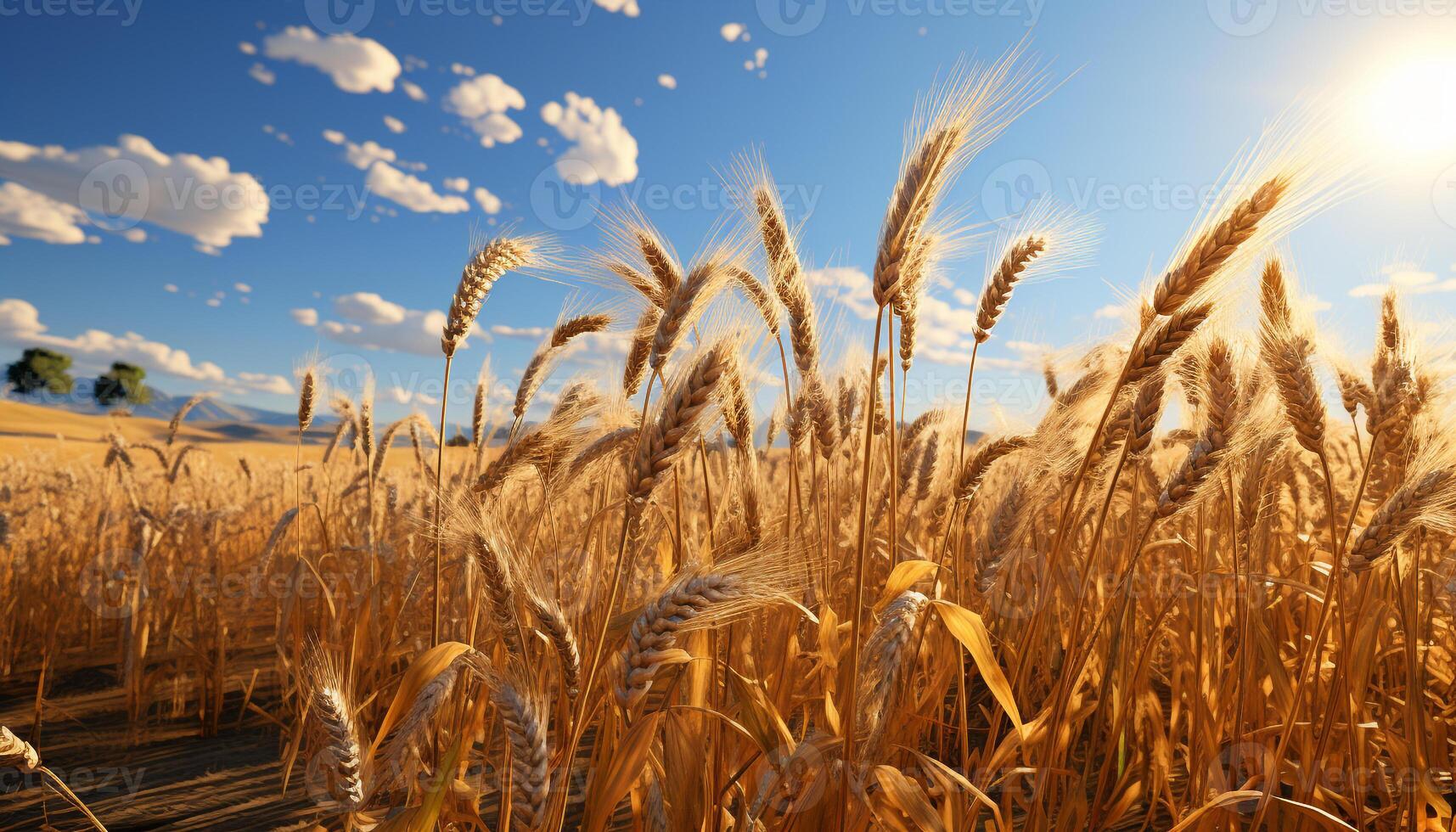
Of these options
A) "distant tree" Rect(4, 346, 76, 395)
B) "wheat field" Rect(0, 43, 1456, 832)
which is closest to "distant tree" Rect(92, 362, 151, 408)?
"distant tree" Rect(4, 346, 76, 395)

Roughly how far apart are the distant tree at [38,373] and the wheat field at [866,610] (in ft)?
308

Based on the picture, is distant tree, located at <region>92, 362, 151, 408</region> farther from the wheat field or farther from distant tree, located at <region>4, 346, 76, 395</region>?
the wheat field

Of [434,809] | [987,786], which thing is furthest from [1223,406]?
[434,809]

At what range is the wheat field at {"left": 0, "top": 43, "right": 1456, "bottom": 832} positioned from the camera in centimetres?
121

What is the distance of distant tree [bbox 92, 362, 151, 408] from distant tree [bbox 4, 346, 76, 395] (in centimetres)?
282

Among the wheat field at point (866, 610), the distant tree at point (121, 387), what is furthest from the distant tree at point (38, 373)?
the wheat field at point (866, 610)

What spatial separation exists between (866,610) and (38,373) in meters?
97.6

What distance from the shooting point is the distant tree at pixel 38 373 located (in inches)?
2724

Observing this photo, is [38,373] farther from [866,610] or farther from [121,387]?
[866,610]

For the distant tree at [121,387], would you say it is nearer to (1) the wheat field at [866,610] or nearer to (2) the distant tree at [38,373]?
(2) the distant tree at [38,373]

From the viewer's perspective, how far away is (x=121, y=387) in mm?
71438

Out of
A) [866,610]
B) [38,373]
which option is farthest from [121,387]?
[866,610]

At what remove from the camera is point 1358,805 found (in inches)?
60.9

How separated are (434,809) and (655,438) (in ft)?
2.23
